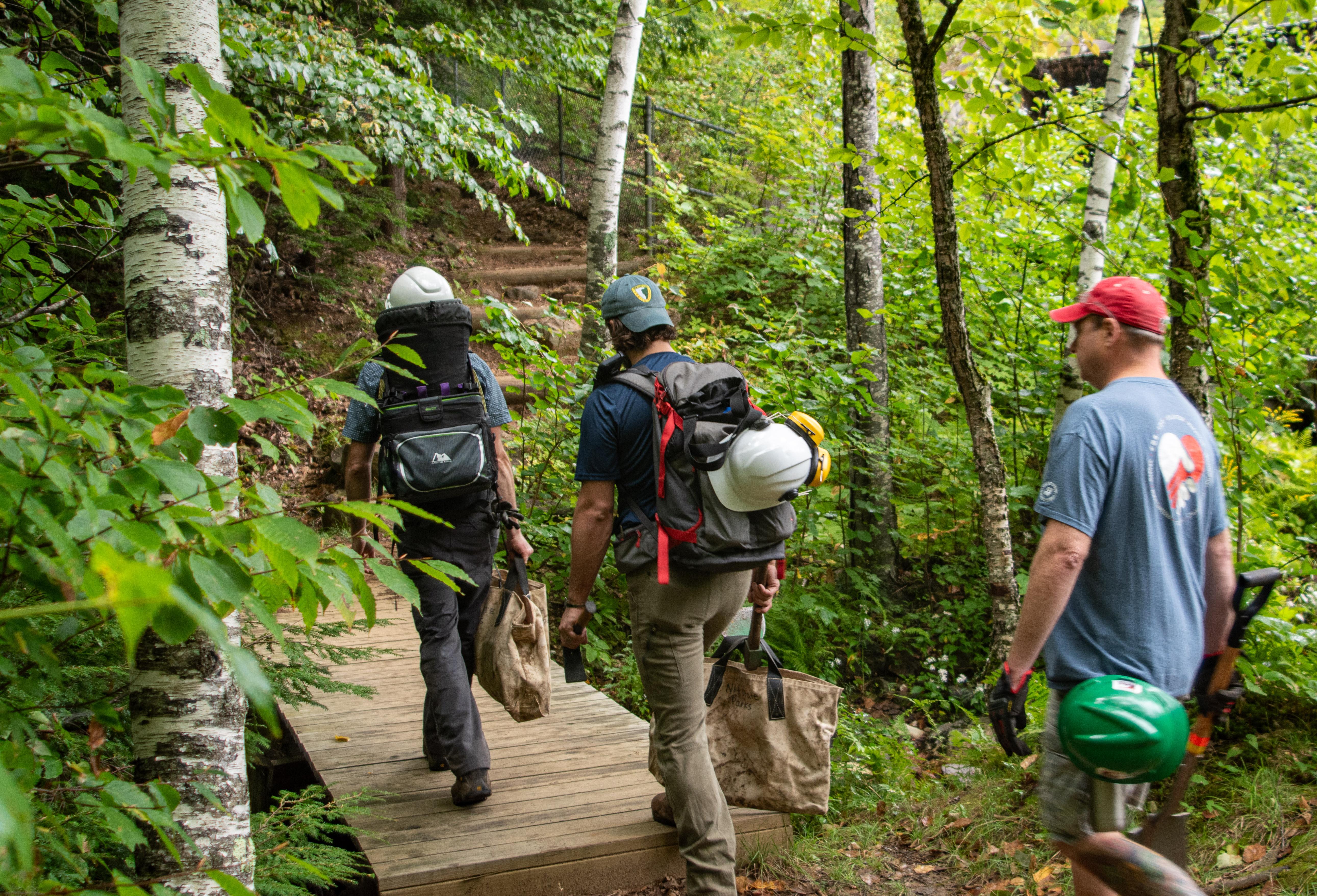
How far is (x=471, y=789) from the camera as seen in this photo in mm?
3729

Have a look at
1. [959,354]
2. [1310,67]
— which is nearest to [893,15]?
[1310,67]

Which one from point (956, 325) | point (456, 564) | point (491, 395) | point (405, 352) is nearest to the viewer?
point (405, 352)

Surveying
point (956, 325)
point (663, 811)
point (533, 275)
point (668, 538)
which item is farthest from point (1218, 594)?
point (533, 275)

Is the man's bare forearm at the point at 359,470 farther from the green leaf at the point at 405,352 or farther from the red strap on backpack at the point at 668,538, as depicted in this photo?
the green leaf at the point at 405,352

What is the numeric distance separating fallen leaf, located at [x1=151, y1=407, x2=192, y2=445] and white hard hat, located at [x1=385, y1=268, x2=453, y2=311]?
220 centimetres

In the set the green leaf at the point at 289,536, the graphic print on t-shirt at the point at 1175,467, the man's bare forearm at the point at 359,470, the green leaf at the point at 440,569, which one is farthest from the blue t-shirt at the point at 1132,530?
the man's bare forearm at the point at 359,470

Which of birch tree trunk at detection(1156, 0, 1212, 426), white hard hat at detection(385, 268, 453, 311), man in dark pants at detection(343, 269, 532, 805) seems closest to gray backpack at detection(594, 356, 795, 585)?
man in dark pants at detection(343, 269, 532, 805)

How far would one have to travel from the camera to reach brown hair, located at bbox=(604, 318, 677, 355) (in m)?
3.26

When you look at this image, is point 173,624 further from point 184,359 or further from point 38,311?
point 38,311

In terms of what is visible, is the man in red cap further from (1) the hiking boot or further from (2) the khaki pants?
(1) the hiking boot

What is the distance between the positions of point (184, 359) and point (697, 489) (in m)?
1.60

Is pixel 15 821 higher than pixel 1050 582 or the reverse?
higher

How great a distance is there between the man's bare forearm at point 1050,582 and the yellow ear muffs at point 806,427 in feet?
2.72

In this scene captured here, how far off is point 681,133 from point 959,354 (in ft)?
39.0
